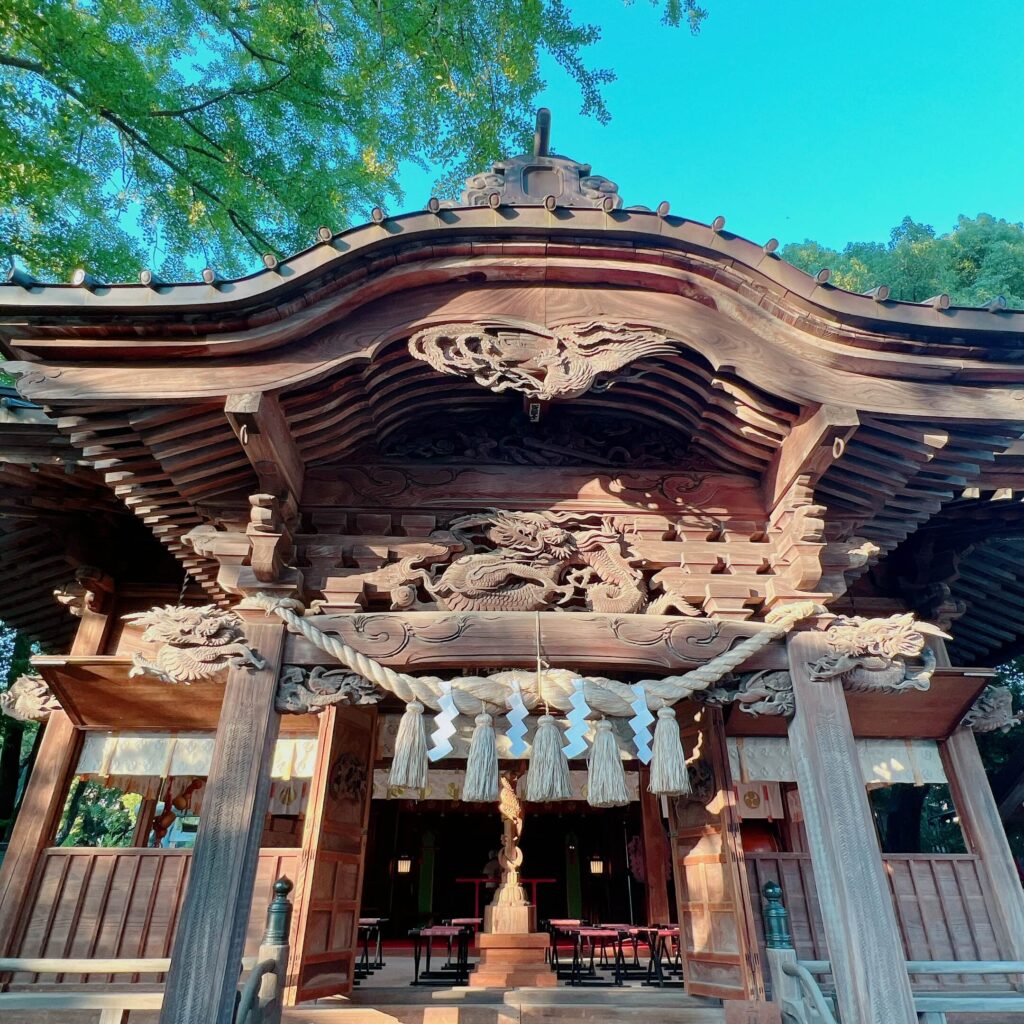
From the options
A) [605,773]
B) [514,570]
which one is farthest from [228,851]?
[514,570]

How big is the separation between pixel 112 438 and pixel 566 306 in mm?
2977

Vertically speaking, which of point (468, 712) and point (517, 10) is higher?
point (517, 10)

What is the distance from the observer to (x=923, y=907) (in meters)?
5.00

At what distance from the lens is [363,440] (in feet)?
15.8

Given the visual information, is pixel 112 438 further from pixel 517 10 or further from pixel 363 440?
pixel 517 10

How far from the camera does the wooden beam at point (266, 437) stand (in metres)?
3.78

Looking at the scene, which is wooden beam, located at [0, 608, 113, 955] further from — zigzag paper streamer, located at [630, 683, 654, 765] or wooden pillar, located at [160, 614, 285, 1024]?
zigzag paper streamer, located at [630, 683, 654, 765]

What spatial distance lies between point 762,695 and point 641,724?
957mm

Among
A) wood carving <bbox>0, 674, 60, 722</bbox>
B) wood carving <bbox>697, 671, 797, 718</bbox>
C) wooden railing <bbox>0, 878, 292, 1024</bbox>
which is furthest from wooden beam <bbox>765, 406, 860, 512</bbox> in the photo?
wood carving <bbox>0, 674, 60, 722</bbox>

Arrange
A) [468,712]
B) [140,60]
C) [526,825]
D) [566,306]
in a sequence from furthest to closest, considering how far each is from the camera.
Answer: [526,825]
[140,60]
[566,306]
[468,712]

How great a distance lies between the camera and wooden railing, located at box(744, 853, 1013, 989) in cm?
486

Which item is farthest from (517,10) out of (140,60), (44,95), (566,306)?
(566,306)

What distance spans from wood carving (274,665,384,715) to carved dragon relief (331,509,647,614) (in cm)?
54

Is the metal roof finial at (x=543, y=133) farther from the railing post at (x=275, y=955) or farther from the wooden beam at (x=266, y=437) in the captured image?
the railing post at (x=275, y=955)
